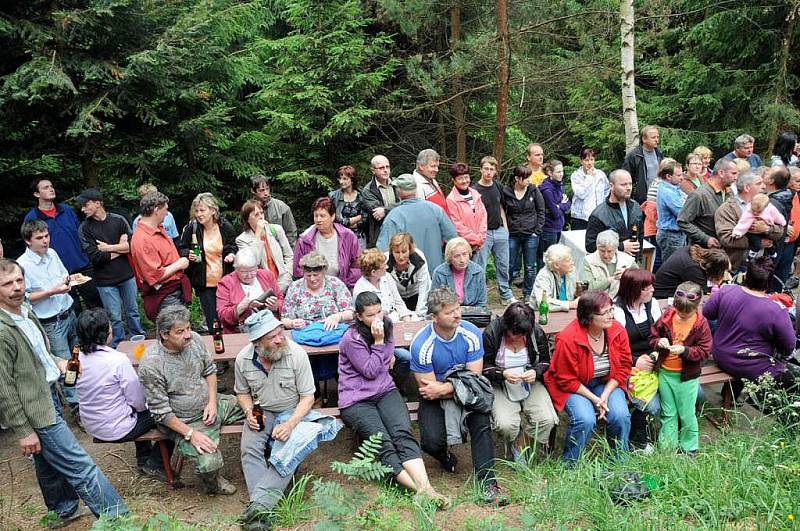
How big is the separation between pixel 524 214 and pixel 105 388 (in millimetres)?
5739

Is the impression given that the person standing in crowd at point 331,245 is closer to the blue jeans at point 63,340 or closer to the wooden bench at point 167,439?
the wooden bench at point 167,439

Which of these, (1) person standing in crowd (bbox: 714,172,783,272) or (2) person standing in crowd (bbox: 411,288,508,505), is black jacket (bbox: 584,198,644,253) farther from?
(2) person standing in crowd (bbox: 411,288,508,505)

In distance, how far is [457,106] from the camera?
41.6ft

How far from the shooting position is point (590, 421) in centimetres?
504

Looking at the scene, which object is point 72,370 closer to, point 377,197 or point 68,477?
point 68,477

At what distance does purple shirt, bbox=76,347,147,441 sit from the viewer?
15.8 ft

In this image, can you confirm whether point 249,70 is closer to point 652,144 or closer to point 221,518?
point 652,144

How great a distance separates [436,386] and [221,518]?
74.6 inches

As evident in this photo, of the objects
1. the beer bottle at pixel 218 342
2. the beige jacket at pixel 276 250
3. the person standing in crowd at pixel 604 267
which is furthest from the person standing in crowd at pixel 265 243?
the person standing in crowd at pixel 604 267

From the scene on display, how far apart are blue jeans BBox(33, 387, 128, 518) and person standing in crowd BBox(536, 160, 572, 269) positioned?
664 cm

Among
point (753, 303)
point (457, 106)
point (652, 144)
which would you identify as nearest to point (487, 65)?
point (457, 106)

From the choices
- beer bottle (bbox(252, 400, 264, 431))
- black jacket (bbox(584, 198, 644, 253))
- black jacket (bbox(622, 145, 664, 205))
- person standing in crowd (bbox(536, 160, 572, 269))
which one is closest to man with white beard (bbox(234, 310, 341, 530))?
beer bottle (bbox(252, 400, 264, 431))

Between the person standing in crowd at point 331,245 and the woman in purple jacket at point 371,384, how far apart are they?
1.69 metres

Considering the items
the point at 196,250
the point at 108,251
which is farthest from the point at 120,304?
the point at 196,250
